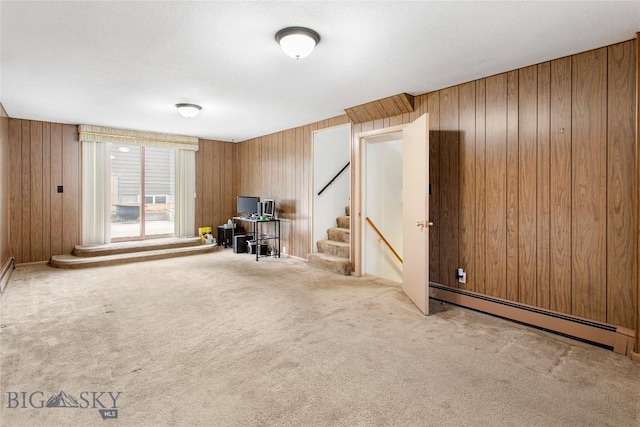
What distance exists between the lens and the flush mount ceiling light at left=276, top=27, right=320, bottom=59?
8.27 feet

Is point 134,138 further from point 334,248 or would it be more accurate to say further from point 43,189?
point 334,248

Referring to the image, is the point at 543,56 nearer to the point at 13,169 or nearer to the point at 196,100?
the point at 196,100

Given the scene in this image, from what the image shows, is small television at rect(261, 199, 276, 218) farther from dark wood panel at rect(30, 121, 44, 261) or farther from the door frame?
dark wood panel at rect(30, 121, 44, 261)

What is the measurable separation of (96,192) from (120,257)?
137 centimetres

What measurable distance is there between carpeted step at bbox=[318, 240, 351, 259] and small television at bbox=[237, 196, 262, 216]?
1707 millimetres

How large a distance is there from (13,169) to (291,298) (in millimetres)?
5171

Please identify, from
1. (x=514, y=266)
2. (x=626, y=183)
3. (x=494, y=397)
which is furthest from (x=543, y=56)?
(x=494, y=397)

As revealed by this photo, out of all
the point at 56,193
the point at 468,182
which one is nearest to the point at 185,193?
the point at 56,193

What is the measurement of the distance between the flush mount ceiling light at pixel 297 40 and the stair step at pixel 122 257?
4.99 metres

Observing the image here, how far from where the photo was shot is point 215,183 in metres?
7.80

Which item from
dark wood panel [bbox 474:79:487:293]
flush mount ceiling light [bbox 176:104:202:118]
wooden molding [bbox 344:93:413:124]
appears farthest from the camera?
flush mount ceiling light [bbox 176:104:202:118]

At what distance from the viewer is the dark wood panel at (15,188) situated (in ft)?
17.8

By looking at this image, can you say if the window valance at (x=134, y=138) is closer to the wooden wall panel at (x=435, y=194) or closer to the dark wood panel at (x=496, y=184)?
the wooden wall panel at (x=435, y=194)

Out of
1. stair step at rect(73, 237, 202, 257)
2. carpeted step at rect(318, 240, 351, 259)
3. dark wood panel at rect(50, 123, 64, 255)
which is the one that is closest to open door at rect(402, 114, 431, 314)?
carpeted step at rect(318, 240, 351, 259)
